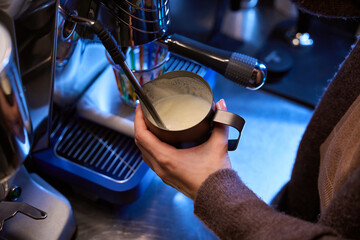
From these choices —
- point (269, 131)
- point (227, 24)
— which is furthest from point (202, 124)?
point (227, 24)

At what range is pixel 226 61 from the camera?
450 millimetres

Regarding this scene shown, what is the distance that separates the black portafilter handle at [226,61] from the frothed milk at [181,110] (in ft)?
0.16

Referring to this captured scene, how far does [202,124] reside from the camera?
0.40m

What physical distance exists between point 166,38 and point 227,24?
571 millimetres

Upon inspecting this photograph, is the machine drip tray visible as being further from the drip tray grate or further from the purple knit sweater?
the purple knit sweater

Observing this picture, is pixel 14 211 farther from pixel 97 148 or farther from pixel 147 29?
pixel 147 29

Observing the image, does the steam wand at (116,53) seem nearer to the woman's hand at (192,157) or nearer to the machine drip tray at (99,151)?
the woman's hand at (192,157)

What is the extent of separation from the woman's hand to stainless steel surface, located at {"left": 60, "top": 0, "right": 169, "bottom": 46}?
0.11 meters

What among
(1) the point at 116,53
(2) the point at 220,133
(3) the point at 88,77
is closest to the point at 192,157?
(2) the point at 220,133

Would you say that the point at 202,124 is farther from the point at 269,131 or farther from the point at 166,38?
the point at 269,131

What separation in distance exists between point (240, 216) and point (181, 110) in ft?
0.52

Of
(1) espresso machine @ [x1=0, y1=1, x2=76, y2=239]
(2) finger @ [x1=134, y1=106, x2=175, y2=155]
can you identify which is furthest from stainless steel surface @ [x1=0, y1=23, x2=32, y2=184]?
(2) finger @ [x1=134, y1=106, x2=175, y2=155]

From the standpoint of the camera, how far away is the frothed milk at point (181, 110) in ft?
1.49

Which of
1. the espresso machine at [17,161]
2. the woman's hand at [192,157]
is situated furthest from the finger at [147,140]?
the espresso machine at [17,161]
